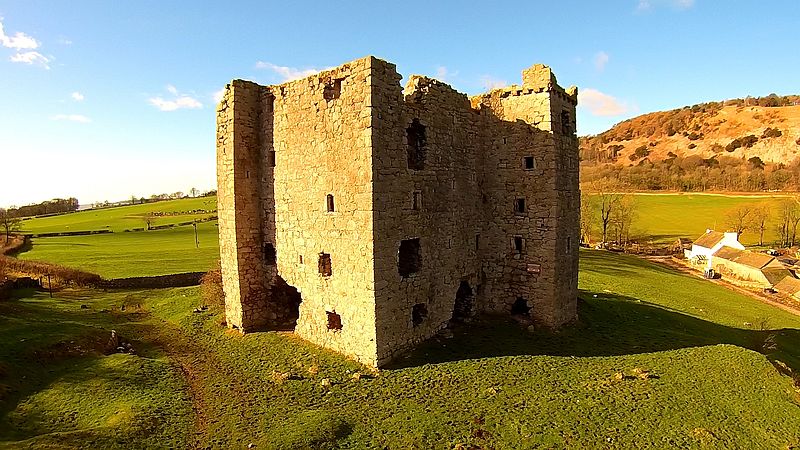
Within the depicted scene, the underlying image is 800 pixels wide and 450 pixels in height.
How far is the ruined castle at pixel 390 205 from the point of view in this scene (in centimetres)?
1525

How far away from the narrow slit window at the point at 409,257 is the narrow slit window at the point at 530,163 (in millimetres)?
6419

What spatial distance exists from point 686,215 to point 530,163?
79.7 meters

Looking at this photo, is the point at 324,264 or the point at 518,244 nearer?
the point at 324,264

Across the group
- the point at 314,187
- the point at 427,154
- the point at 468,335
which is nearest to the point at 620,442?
the point at 468,335

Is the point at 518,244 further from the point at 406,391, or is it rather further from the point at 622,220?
the point at 622,220

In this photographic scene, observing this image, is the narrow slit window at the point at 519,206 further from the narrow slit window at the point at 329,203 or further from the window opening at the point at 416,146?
the narrow slit window at the point at 329,203

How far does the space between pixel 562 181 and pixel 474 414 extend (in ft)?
36.1

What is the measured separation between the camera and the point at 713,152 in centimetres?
14738

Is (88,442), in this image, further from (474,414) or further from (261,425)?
(474,414)

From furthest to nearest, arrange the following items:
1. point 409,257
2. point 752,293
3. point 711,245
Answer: point 711,245, point 752,293, point 409,257

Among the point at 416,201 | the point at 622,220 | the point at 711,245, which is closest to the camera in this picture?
the point at 416,201

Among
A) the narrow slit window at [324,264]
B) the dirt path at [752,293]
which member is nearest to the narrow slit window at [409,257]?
the narrow slit window at [324,264]

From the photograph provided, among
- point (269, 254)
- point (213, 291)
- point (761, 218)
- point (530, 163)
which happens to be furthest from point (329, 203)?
point (761, 218)

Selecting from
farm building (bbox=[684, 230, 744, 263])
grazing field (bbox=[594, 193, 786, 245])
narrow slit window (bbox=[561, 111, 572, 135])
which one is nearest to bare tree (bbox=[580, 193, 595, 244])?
grazing field (bbox=[594, 193, 786, 245])
